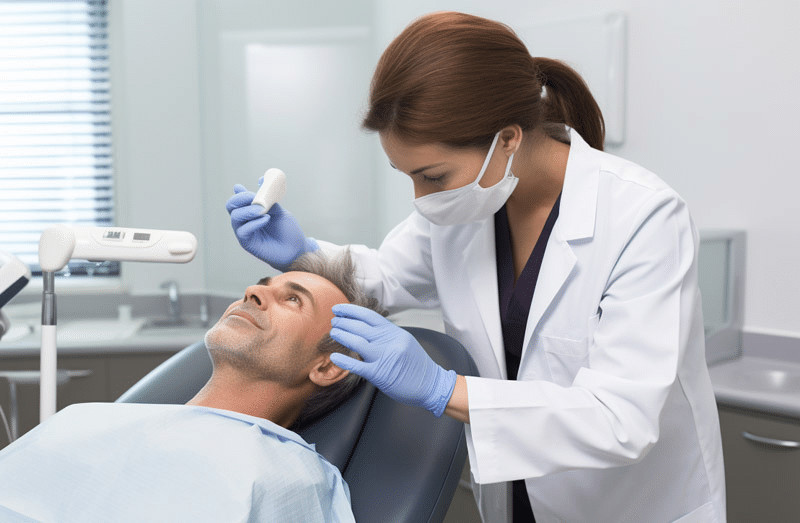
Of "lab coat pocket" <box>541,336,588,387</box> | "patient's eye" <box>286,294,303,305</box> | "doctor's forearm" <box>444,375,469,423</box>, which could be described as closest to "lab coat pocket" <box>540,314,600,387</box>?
"lab coat pocket" <box>541,336,588,387</box>

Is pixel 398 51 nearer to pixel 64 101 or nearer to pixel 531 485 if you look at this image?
pixel 531 485

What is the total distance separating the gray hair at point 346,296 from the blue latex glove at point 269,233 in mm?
27

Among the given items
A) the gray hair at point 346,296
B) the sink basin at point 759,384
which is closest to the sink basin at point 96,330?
the gray hair at point 346,296

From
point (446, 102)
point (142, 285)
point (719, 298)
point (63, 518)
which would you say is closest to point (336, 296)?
point (446, 102)

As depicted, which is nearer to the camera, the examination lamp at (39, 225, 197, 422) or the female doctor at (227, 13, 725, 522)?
the female doctor at (227, 13, 725, 522)

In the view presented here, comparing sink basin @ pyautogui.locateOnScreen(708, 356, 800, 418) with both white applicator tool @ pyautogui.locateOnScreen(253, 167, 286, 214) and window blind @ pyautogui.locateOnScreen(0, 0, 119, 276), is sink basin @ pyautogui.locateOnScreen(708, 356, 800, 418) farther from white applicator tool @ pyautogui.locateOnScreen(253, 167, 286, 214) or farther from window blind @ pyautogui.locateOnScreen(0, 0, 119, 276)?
Result: window blind @ pyautogui.locateOnScreen(0, 0, 119, 276)

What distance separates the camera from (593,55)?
6.99 ft

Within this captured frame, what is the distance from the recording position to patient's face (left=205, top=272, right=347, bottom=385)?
1.29 meters

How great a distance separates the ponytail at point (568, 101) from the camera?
1.27m

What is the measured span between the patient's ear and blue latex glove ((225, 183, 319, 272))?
25 cm

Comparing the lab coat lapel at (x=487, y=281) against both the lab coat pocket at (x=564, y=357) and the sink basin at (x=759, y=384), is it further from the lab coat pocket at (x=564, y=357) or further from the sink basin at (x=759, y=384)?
the sink basin at (x=759, y=384)

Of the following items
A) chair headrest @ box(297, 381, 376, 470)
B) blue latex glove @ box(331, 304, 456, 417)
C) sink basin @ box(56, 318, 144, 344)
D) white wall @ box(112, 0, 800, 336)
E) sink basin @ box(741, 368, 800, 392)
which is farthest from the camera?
sink basin @ box(56, 318, 144, 344)

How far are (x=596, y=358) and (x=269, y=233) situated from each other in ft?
2.25

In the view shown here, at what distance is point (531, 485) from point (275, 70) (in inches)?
63.5
